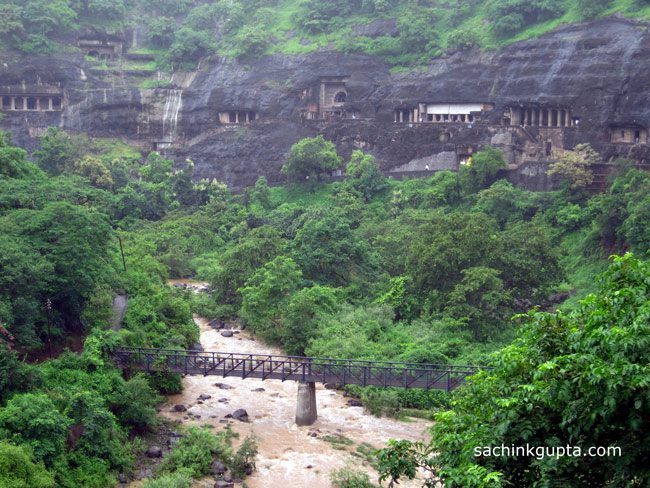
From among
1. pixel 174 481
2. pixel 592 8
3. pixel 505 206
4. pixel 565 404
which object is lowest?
pixel 174 481

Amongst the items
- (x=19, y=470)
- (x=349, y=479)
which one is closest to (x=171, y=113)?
(x=349, y=479)

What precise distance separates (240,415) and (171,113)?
3518 centimetres

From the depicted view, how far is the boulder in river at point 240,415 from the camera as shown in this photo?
30297 millimetres

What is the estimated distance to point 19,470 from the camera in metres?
21.9

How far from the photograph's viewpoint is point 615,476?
472 inches

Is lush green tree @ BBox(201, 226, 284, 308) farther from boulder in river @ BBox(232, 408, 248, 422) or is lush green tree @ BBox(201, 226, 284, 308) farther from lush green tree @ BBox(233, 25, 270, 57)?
lush green tree @ BBox(233, 25, 270, 57)

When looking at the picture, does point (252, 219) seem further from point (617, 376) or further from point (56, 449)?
point (617, 376)

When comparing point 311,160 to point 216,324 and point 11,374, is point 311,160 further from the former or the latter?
point 11,374

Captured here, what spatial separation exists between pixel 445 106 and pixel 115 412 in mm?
32709

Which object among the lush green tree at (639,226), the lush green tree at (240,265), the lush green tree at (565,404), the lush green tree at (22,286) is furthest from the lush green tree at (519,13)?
the lush green tree at (565,404)

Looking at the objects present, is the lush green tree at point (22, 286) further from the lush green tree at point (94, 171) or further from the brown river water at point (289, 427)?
the lush green tree at point (94, 171)

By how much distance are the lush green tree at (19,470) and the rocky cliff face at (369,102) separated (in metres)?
33.8

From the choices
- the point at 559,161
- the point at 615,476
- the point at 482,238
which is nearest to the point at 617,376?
the point at 615,476

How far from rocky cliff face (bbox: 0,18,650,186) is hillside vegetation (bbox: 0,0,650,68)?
1250 mm
